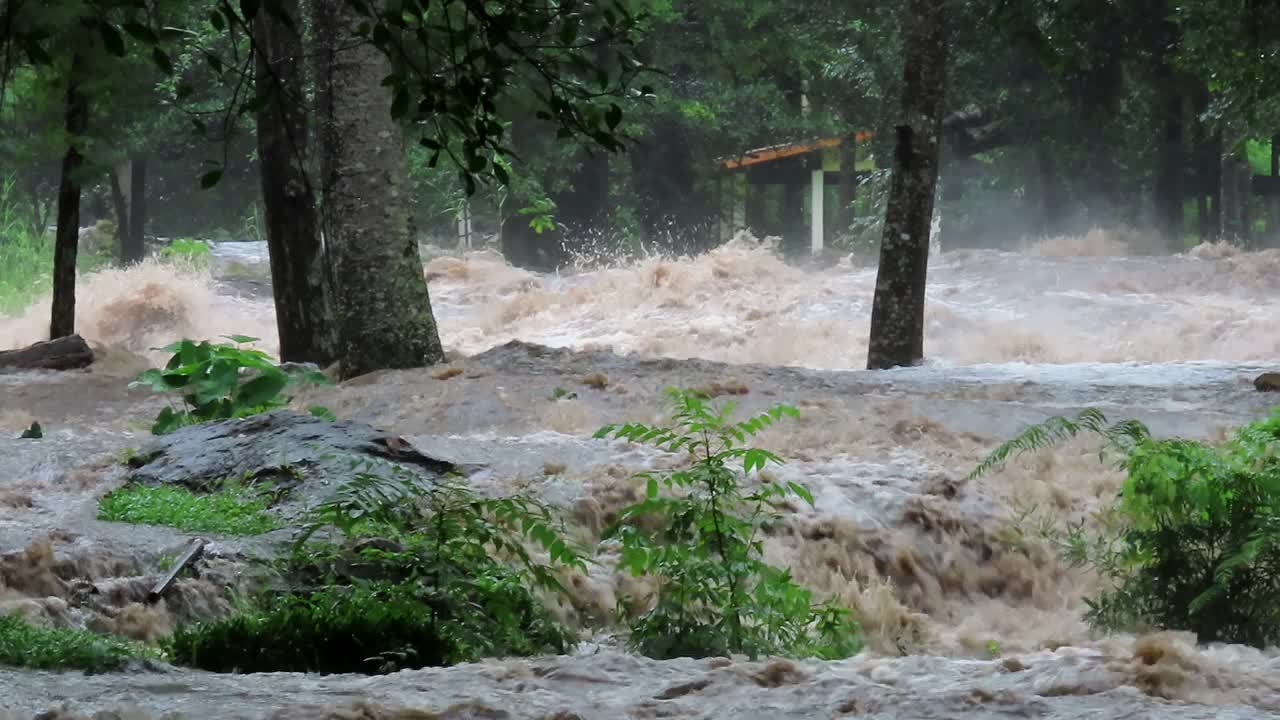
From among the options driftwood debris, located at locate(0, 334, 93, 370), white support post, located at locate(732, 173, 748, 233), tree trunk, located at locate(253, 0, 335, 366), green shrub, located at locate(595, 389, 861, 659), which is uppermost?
white support post, located at locate(732, 173, 748, 233)

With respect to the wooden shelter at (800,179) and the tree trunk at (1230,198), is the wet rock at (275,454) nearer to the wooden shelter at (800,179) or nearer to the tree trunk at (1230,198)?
the wooden shelter at (800,179)

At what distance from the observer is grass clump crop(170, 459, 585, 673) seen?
5.01m

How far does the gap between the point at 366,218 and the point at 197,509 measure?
5709mm

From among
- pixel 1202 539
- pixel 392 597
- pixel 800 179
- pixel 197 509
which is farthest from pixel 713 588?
pixel 800 179

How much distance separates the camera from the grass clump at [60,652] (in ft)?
14.4

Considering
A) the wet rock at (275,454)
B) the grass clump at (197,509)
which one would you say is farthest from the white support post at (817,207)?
the grass clump at (197,509)

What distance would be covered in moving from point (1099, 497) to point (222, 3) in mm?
6097

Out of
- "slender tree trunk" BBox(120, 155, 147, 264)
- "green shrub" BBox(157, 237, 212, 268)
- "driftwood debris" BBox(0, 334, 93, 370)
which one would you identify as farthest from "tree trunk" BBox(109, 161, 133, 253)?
"driftwood debris" BBox(0, 334, 93, 370)

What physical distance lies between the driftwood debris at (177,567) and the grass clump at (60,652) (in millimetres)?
1192

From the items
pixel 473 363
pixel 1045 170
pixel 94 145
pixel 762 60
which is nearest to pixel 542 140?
pixel 1045 170

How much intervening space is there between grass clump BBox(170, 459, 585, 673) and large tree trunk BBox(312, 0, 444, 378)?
230 inches

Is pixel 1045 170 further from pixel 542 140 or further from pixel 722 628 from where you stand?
pixel 722 628

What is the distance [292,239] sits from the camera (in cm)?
1430

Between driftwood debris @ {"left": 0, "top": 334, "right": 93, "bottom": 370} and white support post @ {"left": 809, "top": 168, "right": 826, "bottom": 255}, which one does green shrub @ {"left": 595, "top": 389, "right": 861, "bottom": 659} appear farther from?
white support post @ {"left": 809, "top": 168, "right": 826, "bottom": 255}
